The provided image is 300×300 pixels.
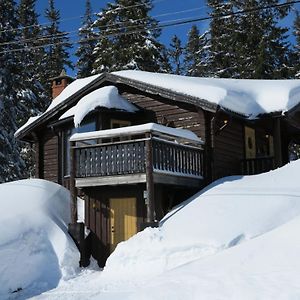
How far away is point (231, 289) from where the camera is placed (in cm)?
913

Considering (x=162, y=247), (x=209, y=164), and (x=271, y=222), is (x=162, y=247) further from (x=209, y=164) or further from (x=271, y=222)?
(x=209, y=164)

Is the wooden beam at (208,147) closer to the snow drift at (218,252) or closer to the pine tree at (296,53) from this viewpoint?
the snow drift at (218,252)

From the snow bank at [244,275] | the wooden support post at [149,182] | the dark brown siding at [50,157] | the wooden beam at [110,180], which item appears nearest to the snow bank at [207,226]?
the wooden support post at [149,182]

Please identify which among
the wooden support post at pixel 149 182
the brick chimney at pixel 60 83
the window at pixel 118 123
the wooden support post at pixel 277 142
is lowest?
the wooden support post at pixel 149 182

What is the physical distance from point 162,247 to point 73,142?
5.06 metres

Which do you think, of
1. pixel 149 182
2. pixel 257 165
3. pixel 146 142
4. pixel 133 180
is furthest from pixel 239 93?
pixel 149 182

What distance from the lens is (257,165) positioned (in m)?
19.1

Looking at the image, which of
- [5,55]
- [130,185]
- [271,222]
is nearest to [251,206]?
[271,222]

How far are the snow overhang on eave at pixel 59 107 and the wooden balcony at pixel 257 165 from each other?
21.0 feet

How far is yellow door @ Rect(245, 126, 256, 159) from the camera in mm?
20609

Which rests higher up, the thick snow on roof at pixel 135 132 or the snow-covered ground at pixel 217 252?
the thick snow on roof at pixel 135 132

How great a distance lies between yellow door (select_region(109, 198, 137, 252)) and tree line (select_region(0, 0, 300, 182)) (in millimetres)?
15965

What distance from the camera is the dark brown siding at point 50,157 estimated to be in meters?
21.9

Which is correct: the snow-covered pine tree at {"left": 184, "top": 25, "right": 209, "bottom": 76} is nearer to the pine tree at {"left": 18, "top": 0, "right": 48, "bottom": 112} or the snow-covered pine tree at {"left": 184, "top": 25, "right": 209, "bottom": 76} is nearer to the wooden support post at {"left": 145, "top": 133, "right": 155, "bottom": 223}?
the pine tree at {"left": 18, "top": 0, "right": 48, "bottom": 112}
